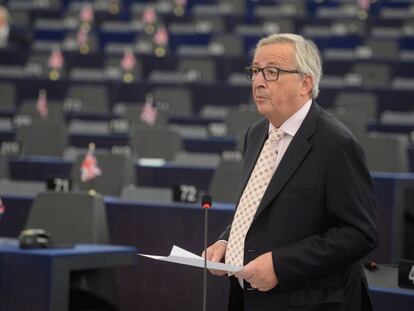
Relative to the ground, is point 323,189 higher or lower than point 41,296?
higher

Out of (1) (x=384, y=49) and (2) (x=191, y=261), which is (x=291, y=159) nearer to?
(2) (x=191, y=261)

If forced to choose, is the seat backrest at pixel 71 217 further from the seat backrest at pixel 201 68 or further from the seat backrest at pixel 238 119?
the seat backrest at pixel 201 68

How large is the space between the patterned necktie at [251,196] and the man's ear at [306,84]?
16 cm

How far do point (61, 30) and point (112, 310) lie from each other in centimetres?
1124

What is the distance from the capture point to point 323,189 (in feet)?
10.7

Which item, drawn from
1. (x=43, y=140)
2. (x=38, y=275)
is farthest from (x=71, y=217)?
(x=43, y=140)

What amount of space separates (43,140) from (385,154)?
130 inches

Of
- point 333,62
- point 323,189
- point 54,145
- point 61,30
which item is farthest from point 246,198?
point 61,30

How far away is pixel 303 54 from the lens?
3.31m

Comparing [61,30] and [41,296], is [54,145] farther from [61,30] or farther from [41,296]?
[61,30]

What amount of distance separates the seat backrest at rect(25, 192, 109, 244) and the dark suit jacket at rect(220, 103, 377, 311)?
7.56 feet

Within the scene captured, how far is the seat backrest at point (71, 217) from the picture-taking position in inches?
218

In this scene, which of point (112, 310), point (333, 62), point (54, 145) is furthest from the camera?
point (333, 62)

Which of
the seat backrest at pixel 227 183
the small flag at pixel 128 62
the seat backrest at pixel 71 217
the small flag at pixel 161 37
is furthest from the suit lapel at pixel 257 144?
the small flag at pixel 161 37
